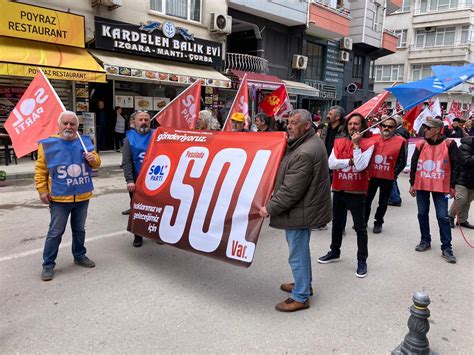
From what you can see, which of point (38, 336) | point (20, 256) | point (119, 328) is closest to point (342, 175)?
point (119, 328)

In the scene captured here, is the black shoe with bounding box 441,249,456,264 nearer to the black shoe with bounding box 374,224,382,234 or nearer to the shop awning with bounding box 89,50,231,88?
the black shoe with bounding box 374,224,382,234

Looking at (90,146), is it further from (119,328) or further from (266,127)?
(266,127)

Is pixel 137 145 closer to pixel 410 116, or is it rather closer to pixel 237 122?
pixel 237 122

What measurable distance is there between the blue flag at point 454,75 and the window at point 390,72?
44.5 m

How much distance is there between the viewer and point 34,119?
439 cm

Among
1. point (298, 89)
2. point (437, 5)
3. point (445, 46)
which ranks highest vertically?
point (437, 5)

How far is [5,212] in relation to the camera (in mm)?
6812

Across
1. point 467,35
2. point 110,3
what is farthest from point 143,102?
point 467,35

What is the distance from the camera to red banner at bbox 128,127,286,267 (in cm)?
362

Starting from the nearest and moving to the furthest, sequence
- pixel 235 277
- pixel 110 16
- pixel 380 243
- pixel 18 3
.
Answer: pixel 235 277
pixel 380 243
pixel 18 3
pixel 110 16

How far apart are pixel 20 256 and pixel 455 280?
521 cm

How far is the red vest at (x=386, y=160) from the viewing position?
20.5ft

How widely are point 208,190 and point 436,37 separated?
4888 centimetres

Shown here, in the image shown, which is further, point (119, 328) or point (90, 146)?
point (90, 146)
